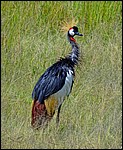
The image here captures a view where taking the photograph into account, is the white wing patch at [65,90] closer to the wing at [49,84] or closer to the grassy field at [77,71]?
the wing at [49,84]

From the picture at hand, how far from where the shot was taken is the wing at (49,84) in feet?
12.5

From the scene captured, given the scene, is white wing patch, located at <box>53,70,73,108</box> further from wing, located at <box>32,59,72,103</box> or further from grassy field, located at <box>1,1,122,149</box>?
grassy field, located at <box>1,1,122,149</box>

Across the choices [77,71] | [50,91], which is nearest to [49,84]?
[50,91]

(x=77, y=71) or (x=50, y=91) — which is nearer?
(x=50, y=91)

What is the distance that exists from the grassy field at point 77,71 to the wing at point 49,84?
0.24 meters

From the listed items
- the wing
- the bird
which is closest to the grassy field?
the bird

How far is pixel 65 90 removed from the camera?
392 cm

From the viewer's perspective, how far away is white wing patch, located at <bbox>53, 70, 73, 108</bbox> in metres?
3.89

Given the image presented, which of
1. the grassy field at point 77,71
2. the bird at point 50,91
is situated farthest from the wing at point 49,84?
the grassy field at point 77,71

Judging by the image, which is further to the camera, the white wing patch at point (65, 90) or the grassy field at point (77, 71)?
the white wing patch at point (65, 90)

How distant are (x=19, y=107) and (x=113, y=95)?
0.73 meters

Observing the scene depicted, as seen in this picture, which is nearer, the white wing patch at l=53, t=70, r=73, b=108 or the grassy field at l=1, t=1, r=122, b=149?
the grassy field at l=1, t=1, r=122, b=149

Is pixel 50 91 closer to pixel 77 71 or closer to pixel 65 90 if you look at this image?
pixel 65 90

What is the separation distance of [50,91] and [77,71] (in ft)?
1.57
